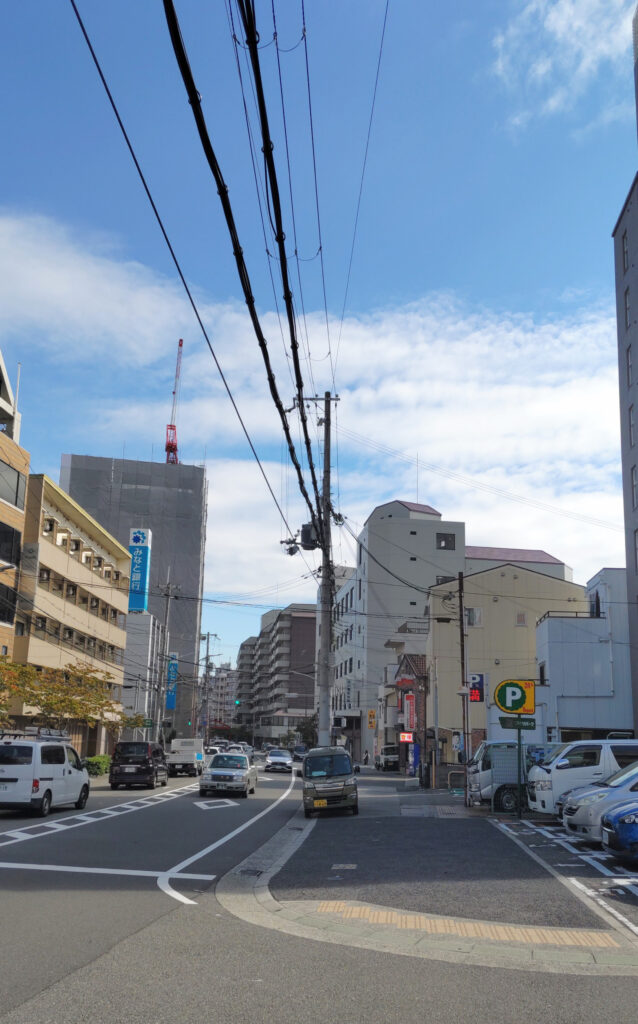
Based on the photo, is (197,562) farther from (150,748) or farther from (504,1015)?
(504,1015)

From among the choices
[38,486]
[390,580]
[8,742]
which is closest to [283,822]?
[8,742]

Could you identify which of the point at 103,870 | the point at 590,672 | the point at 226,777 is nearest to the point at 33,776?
the point at 103,870

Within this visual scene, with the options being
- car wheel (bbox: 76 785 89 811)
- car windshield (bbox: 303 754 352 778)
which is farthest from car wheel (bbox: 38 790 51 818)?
car windshield (bbox: 303 754 352 778)

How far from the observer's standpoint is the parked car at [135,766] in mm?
33969

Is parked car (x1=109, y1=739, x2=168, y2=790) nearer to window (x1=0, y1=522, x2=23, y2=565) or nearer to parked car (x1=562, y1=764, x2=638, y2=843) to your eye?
window (x1=0, y1=522, x2=23, y2=565)

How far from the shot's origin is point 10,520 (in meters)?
41.9

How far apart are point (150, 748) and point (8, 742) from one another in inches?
591

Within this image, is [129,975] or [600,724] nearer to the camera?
[129,975]

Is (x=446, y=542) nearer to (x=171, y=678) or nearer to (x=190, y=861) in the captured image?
(x=171, y=678)

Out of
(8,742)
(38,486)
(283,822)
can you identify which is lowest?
(283,822)

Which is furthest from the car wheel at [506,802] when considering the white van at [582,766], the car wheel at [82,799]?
the car wheel at [82,799]

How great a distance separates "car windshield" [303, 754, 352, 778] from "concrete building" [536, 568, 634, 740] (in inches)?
780

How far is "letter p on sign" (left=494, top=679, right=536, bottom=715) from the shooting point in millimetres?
21328

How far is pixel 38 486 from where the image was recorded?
4478 cm
